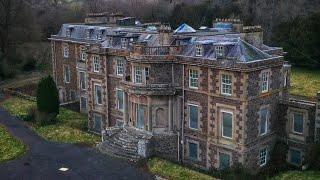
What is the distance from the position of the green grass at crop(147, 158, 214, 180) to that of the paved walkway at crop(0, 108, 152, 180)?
915 mm

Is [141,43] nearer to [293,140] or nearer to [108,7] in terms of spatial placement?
[293,140]

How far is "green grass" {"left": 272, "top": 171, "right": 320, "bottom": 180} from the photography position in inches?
Answer: 1083

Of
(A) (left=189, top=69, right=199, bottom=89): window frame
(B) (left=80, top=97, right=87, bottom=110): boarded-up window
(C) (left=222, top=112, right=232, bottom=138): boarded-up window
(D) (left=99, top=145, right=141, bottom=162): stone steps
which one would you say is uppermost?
(A) (left=189, top=69, right=199, bottom=89): window frame

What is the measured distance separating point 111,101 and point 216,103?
1128cm

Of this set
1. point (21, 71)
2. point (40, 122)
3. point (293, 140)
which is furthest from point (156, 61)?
point (21, 71)

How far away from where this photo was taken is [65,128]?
38500mm

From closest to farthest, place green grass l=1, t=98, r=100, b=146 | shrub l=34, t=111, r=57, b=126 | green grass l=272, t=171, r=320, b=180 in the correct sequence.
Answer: green grass l=272, t=171, r=320, b=180
green grass l=1, t=98, r=100, b=146
shrub l=34, t=111, r=57, b=126

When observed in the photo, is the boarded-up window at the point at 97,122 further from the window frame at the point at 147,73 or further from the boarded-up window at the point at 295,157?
the boarded-up window at the point at 295,157

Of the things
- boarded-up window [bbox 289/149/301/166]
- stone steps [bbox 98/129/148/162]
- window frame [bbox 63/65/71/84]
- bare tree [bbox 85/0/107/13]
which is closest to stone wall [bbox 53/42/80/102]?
window frame [bbox 63/65/71/84]

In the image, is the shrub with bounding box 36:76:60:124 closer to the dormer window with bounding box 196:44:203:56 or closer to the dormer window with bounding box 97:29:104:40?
the dormer window with bounding box 97:29:104:40

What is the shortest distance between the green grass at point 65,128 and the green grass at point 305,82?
78.9 ft

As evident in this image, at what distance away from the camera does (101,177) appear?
2834cm

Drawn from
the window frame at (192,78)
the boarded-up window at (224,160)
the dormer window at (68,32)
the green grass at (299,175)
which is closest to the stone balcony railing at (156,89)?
the window frame at (192,78)

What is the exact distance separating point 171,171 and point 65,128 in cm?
1339
